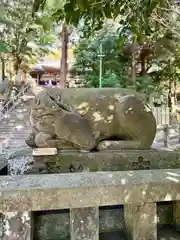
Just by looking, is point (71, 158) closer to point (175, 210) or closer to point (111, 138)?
point (111, 138)

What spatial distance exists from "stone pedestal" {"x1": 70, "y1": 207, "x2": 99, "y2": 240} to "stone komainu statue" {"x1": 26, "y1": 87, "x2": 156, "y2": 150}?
0.60 metres

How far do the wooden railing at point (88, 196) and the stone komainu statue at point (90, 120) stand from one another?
21.1 inches

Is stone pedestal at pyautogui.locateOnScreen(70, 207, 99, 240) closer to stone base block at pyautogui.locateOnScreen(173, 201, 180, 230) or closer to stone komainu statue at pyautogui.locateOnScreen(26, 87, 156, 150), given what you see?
stone base block at pyautogui.locateOnScreen(173, 201, 180, 230)

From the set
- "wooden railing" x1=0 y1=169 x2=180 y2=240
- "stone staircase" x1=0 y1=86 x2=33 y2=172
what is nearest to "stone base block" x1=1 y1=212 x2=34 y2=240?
"wooden railing" x1=0 y1=169 x2=180 y2=240

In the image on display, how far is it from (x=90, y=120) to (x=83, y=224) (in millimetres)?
766

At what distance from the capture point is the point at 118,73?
10516 millimetres

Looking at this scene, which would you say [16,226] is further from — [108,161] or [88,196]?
[108,161]

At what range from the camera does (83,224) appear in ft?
2.55

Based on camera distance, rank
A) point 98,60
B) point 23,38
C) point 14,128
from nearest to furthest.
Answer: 1. point 14,128
2. point 98,60
3. point 23,38

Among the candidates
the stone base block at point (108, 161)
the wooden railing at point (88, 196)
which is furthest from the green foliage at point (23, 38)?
the wooden railing at point (88, 196)

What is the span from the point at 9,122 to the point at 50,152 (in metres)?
8.39

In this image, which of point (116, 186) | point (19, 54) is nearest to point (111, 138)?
point (116, 186)

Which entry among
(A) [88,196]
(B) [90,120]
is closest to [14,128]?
(B) [90,120]

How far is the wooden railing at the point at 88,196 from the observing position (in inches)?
29.2
